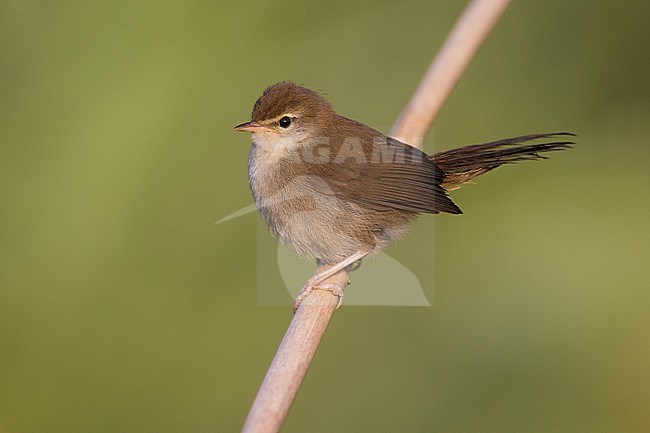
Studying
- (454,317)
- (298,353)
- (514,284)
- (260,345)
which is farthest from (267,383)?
(514,284)

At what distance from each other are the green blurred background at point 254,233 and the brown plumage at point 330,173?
29 cm

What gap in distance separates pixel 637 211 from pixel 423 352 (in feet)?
3.46

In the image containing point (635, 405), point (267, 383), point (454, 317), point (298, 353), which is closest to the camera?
point (267, 383)

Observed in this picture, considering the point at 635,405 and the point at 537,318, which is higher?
the point at 537,318

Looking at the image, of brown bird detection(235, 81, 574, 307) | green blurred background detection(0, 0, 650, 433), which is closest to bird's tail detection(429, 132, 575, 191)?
brown bird detection(235, 81, 574, 307)

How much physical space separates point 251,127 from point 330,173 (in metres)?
0.35

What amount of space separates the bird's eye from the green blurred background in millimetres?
385

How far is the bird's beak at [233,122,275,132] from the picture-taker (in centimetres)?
294

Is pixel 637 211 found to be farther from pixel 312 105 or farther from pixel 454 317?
pixel 312 105

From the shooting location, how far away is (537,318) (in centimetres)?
306

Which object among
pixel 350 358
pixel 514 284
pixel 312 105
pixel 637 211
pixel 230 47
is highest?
pixel 230 47

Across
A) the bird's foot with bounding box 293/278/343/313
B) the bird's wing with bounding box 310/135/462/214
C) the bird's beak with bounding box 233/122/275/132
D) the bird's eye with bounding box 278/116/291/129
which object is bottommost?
the bird's foot with bounding box 293/278/343/313

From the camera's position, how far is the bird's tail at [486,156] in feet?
8.97

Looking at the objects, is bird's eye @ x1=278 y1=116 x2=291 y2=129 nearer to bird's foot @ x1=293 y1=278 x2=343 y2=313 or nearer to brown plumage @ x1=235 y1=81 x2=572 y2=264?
brown plumage @ x1=235 y1=81 x2=572 y2=264
